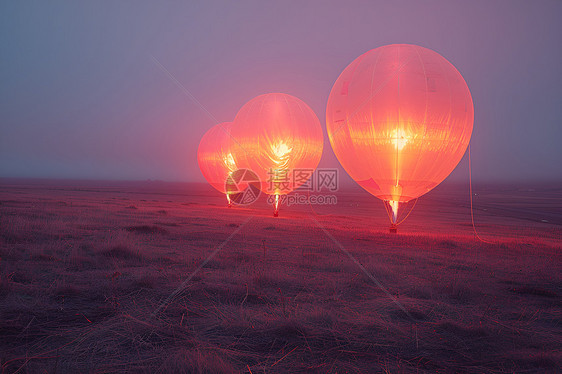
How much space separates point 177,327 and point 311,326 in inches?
54.8

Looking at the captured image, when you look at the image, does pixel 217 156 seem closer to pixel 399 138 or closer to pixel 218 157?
pixel 218 157

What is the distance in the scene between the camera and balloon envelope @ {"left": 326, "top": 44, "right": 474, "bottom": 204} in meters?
9.44

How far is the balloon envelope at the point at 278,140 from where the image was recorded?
631 inches

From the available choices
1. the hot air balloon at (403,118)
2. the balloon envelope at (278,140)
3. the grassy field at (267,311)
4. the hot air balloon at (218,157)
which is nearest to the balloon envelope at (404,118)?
the hot air balloon at (403,118)

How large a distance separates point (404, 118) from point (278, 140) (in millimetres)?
7424

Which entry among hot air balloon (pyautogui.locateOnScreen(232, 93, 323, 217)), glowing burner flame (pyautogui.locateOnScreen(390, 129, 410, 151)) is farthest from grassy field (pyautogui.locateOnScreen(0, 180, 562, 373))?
hot air balloon (pyautogui.locateOnScreen(232, 93, 323, 217))

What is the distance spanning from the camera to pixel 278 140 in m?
15.9

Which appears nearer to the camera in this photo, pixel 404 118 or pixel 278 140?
pixel 404 118

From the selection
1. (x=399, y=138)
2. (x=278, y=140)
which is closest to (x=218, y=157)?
(x=278, y=140)

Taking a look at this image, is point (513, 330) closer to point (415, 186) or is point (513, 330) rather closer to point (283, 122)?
point (415, 186)

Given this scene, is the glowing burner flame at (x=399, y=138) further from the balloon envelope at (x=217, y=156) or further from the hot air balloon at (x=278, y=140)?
the balloon envelope at (x=217, y=156)

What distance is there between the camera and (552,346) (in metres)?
3.35

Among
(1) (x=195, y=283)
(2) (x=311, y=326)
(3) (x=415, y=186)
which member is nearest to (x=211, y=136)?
(3) (x=415, y=186)

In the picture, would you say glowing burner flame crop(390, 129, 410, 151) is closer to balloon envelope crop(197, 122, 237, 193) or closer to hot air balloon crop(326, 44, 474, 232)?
hot air balloon crop(326, 44, 474, 232)
